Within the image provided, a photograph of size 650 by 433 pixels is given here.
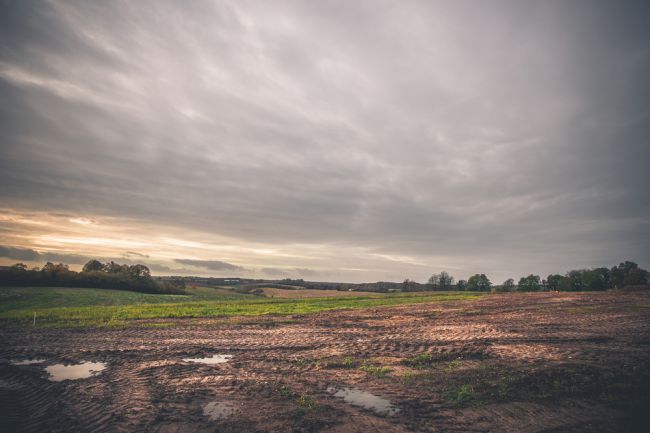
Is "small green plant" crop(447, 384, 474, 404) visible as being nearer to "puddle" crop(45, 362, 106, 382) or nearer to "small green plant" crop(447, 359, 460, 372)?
"small green plant" crop(447, 359, 460, 372)

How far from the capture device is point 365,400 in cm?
906

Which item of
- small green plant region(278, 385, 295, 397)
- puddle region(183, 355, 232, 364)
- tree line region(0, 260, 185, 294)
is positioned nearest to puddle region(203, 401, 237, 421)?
small green plant region(278, 385, 295, 397)

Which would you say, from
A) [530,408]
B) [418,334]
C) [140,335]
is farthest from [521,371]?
[140,335]

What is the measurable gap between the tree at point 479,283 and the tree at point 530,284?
1351cm

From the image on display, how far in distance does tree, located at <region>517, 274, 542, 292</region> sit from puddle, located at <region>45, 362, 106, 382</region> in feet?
453

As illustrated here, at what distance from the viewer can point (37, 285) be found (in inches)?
2800

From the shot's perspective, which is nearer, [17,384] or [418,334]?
[17,384]

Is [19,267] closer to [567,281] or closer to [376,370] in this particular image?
[376,370]

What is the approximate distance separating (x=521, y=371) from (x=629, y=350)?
19.6 feet

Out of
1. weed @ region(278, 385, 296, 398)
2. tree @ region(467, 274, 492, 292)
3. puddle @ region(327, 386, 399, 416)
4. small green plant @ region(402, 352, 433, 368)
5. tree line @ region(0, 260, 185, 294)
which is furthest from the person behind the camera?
tree @ region(467, 274, 492, 292)

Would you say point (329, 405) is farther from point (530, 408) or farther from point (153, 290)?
point (153, 290)

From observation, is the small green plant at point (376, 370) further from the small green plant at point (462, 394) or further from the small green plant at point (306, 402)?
the small green plant at point (306, 402)

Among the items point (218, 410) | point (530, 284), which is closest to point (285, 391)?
point (218, 410)

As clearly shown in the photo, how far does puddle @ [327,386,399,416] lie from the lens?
328 inches
